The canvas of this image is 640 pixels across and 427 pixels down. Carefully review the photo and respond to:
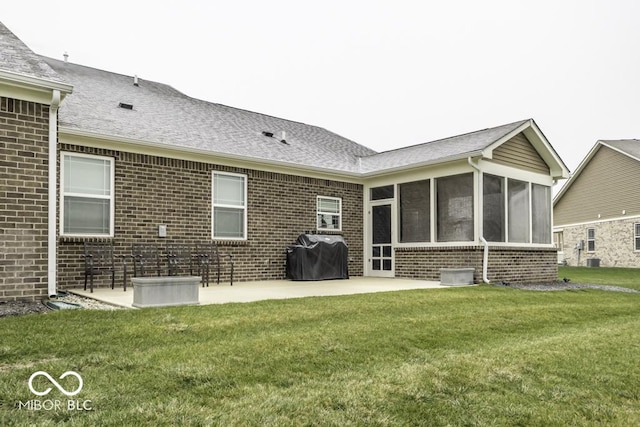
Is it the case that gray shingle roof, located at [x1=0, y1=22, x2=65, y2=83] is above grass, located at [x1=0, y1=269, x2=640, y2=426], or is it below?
above

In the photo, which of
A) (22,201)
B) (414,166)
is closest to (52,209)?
(22,201)

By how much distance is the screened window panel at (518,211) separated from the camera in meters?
12.1

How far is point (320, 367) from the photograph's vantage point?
390 cm

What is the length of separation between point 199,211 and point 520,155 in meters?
8.39

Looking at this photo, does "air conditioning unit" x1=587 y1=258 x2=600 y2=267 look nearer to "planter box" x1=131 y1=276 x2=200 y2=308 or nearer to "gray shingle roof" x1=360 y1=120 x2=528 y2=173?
"gray shingle roof" x1=360 y1=120 x2=528 y2=173

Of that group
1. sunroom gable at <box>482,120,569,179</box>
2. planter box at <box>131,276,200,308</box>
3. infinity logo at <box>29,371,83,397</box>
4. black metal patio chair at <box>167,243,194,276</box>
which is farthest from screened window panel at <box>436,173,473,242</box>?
infinity logo at <box>29,371,83,397</box>

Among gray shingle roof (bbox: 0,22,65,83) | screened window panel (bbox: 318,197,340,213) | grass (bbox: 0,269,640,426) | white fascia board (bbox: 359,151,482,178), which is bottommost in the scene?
grass (bbox: 0,269,640,426)

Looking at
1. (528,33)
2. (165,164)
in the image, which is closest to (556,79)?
(528,33)

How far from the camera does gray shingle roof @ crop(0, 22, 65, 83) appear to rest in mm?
6633

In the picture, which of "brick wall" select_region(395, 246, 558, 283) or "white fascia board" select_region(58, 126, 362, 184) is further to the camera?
"brick wall" select_region(395, 246, 558, 283)

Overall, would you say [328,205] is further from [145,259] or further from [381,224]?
[145,259]

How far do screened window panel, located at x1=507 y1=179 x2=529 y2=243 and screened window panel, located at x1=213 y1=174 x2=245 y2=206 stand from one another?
6.76 meters

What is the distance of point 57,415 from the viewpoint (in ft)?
8.97

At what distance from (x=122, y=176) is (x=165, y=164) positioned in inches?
38.4
